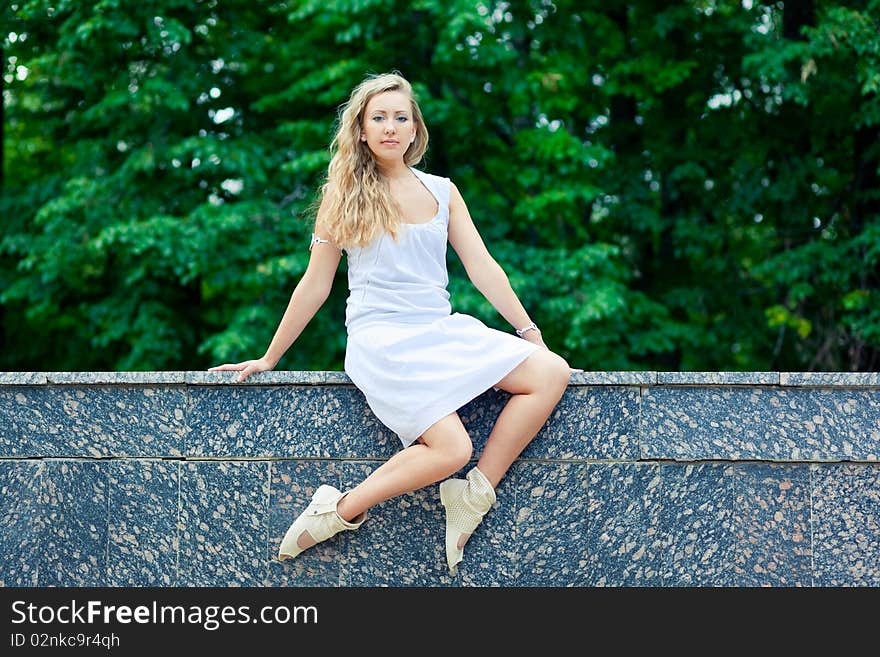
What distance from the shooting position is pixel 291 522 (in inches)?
146

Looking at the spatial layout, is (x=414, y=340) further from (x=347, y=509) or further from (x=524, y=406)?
(x=347, y=509)

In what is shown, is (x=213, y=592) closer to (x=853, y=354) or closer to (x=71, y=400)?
(x=71, y=400)

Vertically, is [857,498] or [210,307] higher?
[857,498]

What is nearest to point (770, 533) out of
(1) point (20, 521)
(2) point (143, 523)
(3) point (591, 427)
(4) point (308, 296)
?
(3) point (591, 427)

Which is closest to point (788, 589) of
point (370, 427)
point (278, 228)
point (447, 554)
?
point (447, 554)

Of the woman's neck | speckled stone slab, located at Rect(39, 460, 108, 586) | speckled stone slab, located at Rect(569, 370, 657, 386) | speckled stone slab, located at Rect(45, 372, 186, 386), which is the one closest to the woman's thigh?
speckled stone slab, located at Rect(569, 370, 657, 386)

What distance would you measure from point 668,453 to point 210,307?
29.1ft

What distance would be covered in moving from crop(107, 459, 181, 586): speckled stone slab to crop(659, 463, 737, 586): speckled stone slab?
174 cm

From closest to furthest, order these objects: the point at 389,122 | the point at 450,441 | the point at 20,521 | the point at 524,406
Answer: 1. the point at 450,441
2. the point at 524,406
3. the point at 389,122
4. the point at 20,521

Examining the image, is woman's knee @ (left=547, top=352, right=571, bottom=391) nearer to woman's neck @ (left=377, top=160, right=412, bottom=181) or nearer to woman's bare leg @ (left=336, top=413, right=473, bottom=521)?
woman's bare leg @ (left=336, top=413, right=473, bottom=521)

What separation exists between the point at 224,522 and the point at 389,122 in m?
1.53

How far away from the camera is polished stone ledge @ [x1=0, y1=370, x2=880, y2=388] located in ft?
11.8

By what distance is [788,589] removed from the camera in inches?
143

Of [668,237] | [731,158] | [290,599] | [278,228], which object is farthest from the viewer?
[668,237]
